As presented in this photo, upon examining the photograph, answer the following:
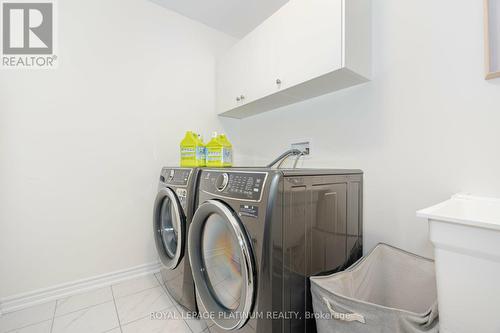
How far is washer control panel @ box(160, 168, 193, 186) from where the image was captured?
4.46 feet

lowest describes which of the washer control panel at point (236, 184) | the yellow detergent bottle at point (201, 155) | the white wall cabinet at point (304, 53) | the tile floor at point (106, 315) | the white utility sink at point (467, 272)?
the tile floor at point (106, 315)

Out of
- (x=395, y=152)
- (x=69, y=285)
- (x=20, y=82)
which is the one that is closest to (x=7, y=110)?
(x=20, y=82)

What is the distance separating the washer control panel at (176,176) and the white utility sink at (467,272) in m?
1.18

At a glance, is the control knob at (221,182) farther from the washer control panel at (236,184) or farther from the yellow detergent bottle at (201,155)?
the yellow detergent bottle at (201,155)

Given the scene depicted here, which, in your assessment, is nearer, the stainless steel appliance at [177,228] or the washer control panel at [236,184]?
the washer control panel at [236,184]

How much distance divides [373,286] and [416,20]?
4.72 feet

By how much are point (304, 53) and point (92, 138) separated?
1.70 m

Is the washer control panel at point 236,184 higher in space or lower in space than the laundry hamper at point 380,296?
higher

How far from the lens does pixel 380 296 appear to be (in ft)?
3.69

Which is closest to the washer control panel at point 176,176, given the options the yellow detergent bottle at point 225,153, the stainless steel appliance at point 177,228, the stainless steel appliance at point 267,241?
the stainless steel appliance at point 177,228

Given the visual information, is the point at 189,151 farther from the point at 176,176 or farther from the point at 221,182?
the point at 221,182

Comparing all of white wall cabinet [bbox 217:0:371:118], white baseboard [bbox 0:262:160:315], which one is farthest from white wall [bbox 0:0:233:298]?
white wall cabinet [bbox 217:0:371:118]

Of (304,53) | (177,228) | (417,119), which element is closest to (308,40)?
(304,53)

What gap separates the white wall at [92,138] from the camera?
145 cm
